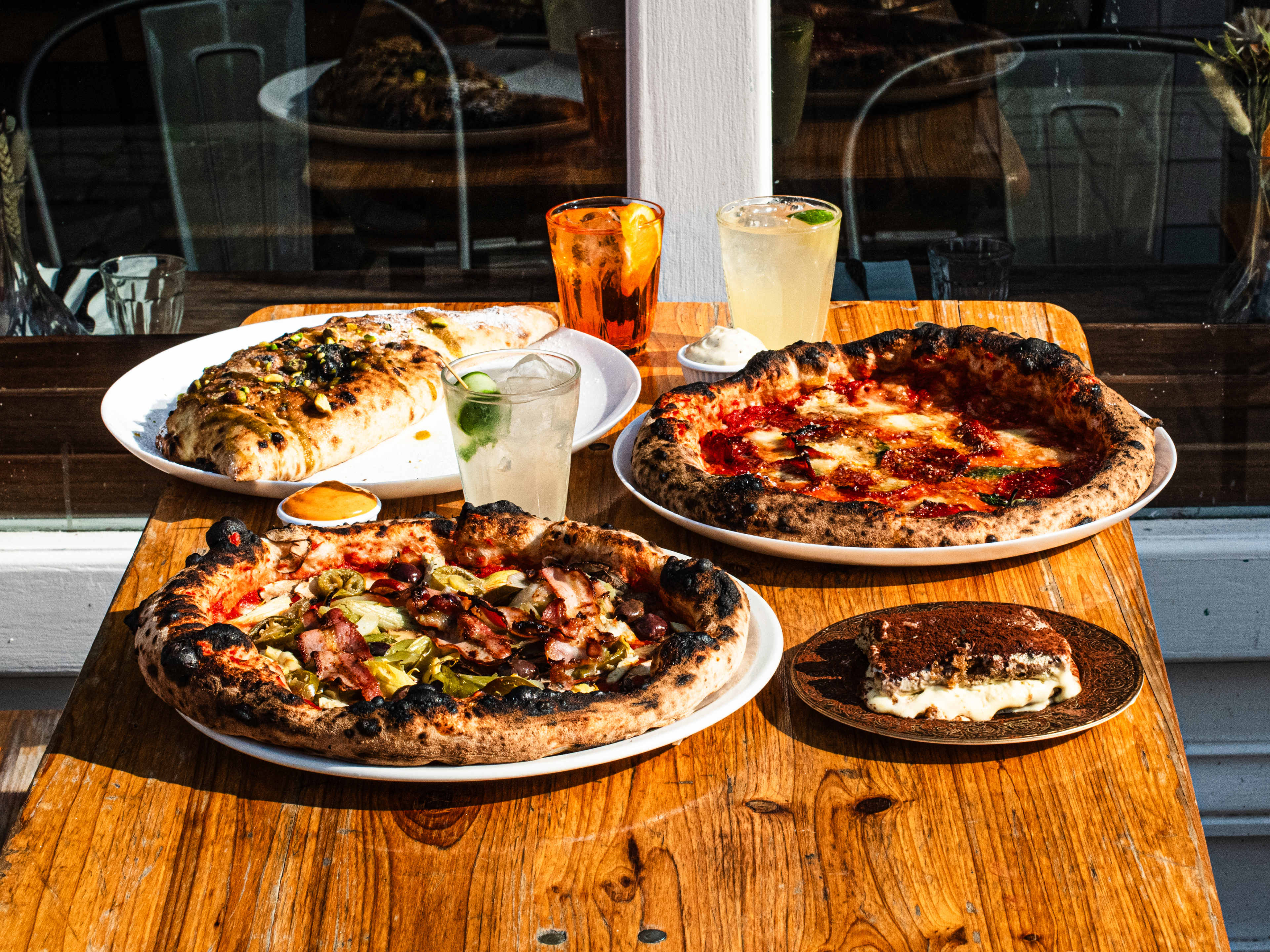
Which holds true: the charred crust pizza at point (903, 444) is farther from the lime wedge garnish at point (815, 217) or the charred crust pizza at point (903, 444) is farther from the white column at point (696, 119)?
the white column at point (696, 119)

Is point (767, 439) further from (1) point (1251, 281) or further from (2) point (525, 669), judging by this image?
(1) point (1251, 281)

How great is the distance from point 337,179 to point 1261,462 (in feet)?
10.3

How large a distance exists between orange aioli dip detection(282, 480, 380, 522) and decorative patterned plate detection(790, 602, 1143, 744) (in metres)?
0.73

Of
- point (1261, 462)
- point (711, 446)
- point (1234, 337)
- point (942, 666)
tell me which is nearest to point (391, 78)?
point (711, 446)

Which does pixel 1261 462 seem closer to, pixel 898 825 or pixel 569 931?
pixel 898 825

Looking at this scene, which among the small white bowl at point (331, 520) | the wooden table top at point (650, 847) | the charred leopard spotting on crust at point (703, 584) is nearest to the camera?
the wooden table top at point (650, 847)

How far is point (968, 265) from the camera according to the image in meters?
4.23

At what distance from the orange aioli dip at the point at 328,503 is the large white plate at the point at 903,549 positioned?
1.48ft

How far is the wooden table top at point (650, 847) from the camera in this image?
1244 mm

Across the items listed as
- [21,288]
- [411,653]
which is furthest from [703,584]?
[21,288]

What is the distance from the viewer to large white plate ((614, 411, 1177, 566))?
5.87 ft

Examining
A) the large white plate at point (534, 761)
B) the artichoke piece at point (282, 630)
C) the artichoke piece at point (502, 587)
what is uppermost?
the artichoke piece at point (502, 587)

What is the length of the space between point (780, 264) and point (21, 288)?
3.09m

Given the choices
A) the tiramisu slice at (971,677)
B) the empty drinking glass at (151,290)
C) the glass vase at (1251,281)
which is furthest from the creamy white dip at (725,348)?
the empty drinking glass at (151,290)
